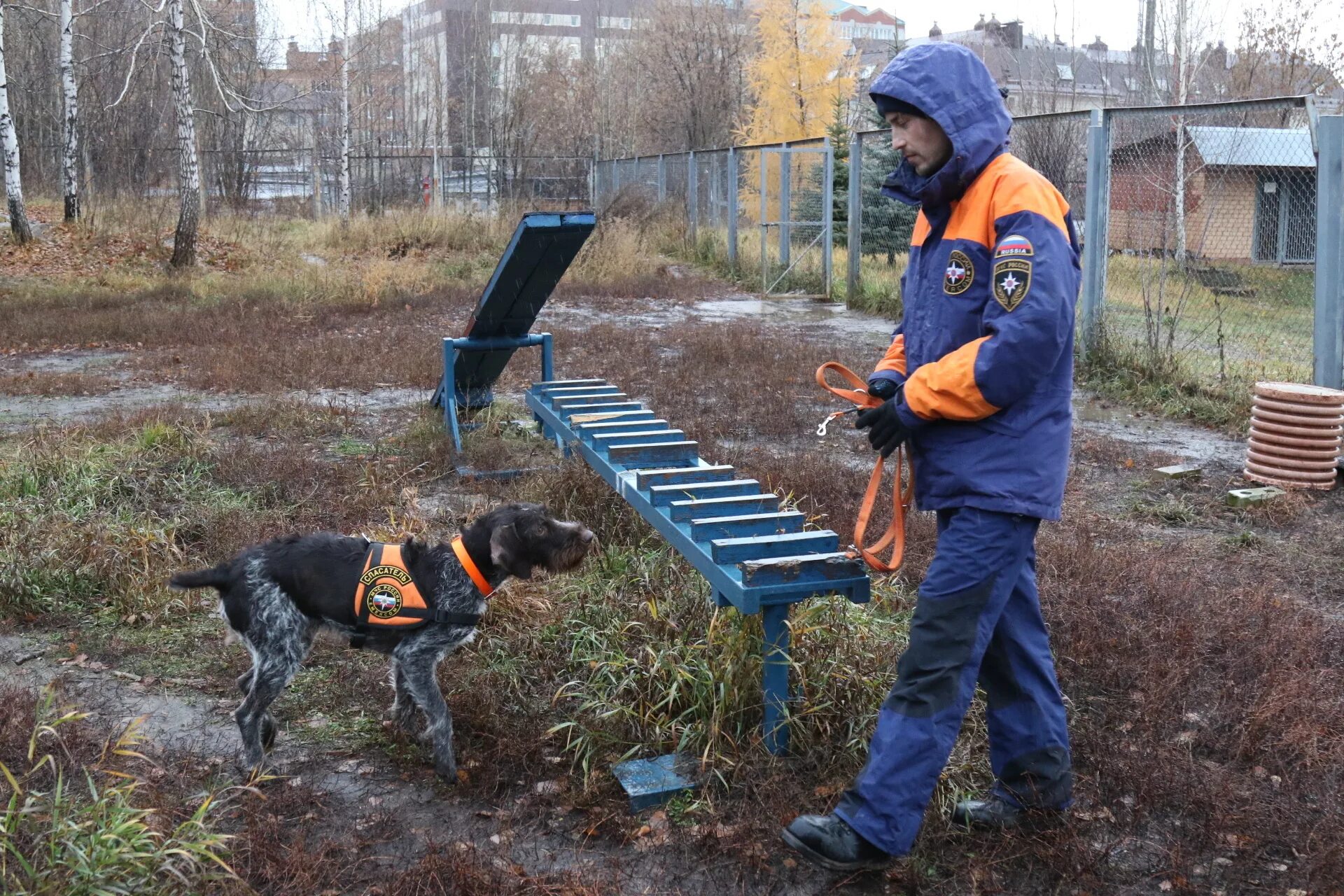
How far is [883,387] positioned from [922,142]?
763 millimetres

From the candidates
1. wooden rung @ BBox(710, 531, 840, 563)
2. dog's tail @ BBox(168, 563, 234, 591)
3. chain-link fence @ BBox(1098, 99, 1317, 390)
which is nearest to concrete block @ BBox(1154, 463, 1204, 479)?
chain-link fence @ BBox(1098, 99, 1317, 390)

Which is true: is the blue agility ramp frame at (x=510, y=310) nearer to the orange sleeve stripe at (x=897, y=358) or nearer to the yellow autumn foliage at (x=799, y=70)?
the orange sleeve stripe at (x=897, y=358)

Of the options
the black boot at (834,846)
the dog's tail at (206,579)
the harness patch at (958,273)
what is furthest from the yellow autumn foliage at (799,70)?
the black boot at (834,846)

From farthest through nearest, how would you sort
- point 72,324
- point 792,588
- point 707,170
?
point 707,170, point 72,324, point 792,588

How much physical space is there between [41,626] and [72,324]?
10.5m

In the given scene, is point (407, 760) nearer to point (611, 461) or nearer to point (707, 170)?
point (611, 461)

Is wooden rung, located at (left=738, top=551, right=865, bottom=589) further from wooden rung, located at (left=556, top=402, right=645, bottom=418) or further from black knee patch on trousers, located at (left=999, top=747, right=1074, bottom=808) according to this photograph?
wooden rung, located at (left=556, top=402, right=645, bottom=418)

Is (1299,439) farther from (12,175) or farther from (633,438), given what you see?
(12,175)

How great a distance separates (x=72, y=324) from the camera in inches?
567

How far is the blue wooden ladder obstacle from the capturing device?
3771 mm

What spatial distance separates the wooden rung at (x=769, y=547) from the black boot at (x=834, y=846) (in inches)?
39.0

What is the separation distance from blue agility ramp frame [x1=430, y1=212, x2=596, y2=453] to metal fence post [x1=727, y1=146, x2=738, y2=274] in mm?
13598

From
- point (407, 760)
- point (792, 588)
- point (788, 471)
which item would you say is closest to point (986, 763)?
point (792, 588)

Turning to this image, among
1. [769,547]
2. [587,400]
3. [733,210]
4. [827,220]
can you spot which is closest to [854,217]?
[827,220]
